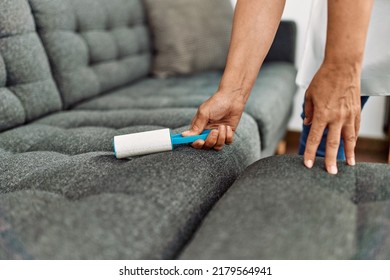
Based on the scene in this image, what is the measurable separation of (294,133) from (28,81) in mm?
1829

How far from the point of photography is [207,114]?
936 mm

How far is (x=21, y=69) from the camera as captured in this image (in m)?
1.27

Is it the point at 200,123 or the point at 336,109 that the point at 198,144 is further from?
the point at 336,109

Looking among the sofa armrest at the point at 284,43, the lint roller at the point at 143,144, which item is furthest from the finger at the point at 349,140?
the sofa armrest at the point at 284,43

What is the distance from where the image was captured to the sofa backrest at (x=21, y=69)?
122 cm

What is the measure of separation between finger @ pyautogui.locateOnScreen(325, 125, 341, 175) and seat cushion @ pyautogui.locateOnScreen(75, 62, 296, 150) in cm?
56

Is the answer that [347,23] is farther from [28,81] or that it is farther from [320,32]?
[28,81]

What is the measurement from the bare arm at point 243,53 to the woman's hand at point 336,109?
0.23 metres

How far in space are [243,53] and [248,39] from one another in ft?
0.11

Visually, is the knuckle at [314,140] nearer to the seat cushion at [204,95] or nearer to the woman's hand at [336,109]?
the woman's hand at [336,109]

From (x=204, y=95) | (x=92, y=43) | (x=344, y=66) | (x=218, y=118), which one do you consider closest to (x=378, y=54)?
(x=344, y=66)

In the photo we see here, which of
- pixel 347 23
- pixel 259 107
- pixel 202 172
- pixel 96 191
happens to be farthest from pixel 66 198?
pixel 259 107

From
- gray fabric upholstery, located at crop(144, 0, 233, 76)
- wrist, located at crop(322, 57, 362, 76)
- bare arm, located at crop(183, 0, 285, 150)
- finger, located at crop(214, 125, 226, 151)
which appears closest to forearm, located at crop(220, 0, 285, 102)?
bare arm, located at crop(183, 0, 285, 150)

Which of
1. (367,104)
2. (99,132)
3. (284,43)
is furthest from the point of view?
(367,104)
